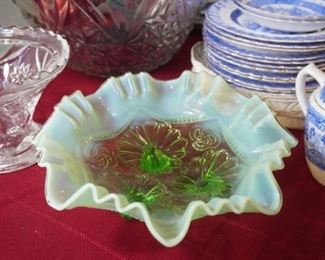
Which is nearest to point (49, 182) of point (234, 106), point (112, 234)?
point (112, 234)

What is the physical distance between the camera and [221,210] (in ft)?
1.18

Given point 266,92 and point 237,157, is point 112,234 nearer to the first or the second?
point 237,157

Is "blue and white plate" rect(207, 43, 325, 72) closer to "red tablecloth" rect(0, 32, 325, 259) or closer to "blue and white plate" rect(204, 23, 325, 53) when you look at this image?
"blue and white plate" rect(204, 23, 325, 53)

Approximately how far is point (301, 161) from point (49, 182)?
28 cm

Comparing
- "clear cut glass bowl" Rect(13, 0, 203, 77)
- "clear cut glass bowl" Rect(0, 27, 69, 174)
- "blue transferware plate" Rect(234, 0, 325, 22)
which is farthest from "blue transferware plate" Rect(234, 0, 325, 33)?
"clear cut glass bowl" Rect(0, 27, 69, 174)

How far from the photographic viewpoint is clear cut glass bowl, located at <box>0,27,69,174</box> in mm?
518

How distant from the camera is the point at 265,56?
55 centimetres

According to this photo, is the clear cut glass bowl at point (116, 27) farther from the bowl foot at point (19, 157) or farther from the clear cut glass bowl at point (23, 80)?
the bowl foot at point (19, 157)

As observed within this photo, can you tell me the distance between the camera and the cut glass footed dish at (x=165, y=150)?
37 cm

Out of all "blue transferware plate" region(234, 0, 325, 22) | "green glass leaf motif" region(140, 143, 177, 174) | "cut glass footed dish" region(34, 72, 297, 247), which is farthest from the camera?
"blue transferware plate" region(234, 0, 325, 22)

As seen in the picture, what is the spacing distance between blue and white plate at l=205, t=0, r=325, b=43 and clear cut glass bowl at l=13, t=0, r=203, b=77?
0.06m

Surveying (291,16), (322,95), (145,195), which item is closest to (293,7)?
(291,16)

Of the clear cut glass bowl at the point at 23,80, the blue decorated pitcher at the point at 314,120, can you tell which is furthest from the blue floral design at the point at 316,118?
the clear cut glass bowl at the point at 23,80

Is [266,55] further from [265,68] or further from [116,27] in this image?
[116,27]
